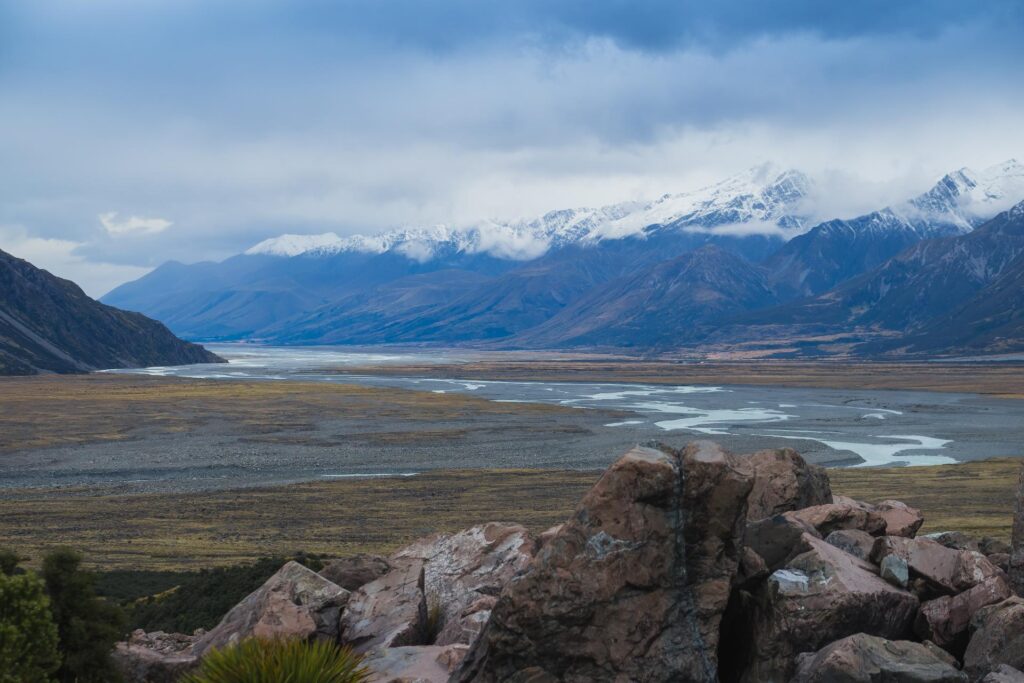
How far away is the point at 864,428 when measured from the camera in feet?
279

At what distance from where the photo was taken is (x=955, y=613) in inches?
539

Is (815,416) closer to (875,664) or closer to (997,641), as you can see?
(997,641)

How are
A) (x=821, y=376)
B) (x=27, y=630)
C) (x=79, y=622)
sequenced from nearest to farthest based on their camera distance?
(x=27, y=630), (x=79, y=622), (x=821, y=376)

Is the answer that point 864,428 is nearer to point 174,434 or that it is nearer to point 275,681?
point 174,434

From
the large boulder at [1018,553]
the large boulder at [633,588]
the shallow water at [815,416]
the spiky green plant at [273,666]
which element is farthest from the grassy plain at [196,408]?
the spiky green plant at [273,666]

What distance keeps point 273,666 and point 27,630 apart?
3.77 m

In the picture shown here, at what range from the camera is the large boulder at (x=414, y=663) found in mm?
13430

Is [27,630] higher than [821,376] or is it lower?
higher

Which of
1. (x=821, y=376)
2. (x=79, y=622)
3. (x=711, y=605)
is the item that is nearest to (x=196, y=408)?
(x=79, y=622)

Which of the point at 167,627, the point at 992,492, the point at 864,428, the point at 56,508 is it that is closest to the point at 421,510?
the point at 56,508

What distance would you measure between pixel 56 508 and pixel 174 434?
33.7 metres

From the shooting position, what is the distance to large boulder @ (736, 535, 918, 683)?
43.1ft

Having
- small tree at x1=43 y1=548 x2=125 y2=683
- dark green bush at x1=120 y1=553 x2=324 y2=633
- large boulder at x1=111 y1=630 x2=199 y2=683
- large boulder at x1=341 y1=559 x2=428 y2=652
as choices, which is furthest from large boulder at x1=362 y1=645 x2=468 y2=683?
dark green bush at x1=120 y1=553 x2=324 y2=633

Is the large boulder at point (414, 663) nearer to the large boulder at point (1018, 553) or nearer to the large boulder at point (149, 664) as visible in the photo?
the large boulder at point (149, 664)
